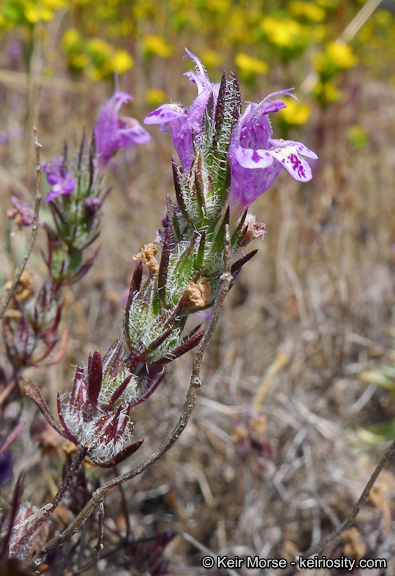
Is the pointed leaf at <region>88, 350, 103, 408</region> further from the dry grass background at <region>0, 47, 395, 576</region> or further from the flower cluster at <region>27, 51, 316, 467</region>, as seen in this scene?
the dry grass background at <region>0, 47, 395, 576</region>

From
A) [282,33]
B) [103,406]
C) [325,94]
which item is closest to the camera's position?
[103,406]

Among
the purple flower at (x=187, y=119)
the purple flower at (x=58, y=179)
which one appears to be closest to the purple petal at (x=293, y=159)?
the purple flower at (x=187, y=119)

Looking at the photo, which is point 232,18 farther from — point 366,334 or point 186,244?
point 186,244

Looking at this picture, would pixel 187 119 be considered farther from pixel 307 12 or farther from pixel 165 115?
pixel 307 12

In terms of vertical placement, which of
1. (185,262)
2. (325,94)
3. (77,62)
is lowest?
(185,262)

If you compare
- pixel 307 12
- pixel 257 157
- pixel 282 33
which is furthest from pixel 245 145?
pixel 307 12

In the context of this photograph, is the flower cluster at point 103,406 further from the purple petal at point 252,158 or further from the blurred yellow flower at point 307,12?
the blurred yellow flower at point 307,12
